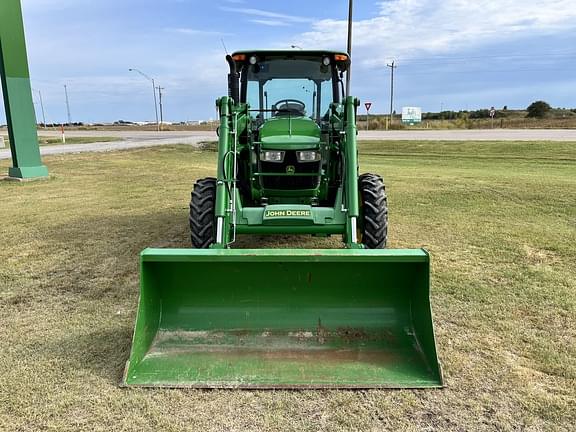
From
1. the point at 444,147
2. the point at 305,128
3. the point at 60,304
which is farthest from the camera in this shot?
the point at 444,147

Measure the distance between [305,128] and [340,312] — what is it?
2.26 metres

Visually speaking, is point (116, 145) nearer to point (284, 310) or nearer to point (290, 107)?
point (290, 107)

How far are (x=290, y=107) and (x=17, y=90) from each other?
9.16 meters

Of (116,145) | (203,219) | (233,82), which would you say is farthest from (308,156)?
(116,145)

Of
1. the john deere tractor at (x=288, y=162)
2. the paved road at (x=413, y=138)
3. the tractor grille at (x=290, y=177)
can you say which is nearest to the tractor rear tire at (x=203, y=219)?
the john deere tractor at (x=288, y=162)

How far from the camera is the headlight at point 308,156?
16.1 ft

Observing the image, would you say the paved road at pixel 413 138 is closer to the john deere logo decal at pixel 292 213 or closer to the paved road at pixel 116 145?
the paved road at pixel 116 145

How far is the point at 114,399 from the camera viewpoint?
2.90 metres

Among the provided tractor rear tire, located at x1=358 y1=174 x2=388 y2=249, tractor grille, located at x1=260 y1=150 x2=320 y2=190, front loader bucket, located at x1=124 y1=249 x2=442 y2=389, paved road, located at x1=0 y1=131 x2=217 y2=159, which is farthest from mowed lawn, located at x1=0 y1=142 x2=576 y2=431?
paved road, located at x1=0 y1=131 x2=217 y2=159

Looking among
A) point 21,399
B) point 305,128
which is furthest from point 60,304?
point 305,128

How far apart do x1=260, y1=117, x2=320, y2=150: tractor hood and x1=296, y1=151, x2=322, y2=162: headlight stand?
6cm

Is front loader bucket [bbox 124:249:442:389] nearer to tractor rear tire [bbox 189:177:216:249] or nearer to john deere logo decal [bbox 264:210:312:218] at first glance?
john deere logo decal [bbox 264:210:312:218]

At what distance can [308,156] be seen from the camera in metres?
4.93

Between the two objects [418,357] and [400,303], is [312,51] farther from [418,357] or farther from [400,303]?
[418,357]
